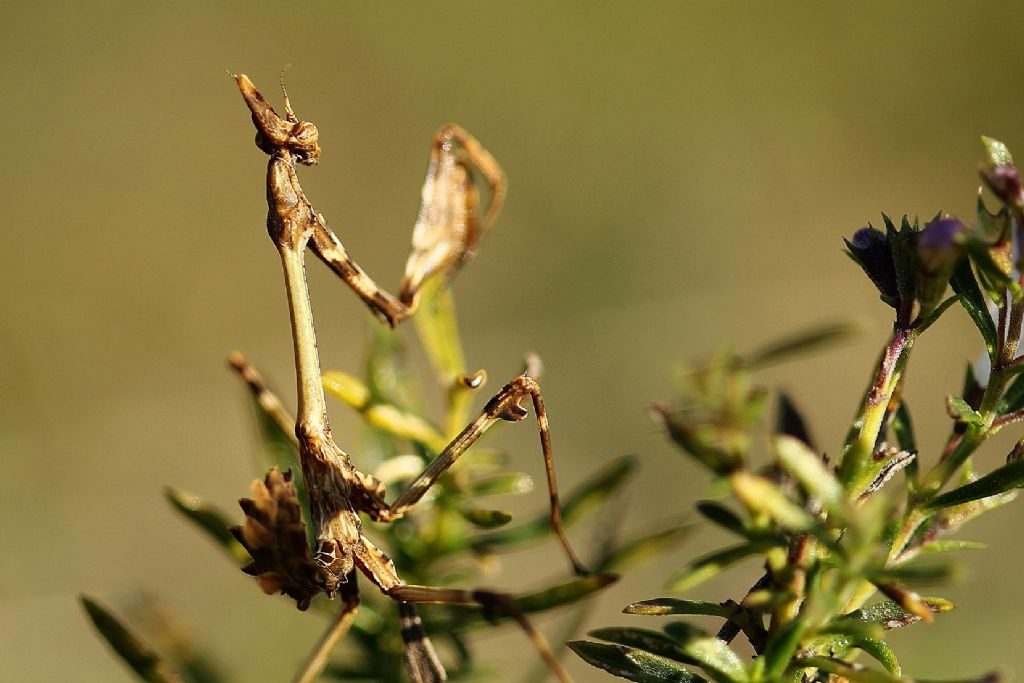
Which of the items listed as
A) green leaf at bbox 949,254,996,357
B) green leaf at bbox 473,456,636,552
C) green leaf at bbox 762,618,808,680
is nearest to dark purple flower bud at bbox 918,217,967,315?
green leaf at bbox 949,254,996,357

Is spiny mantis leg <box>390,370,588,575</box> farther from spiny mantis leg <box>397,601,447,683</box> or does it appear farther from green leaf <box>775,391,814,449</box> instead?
green leaf <box>775,391,814,449</box>

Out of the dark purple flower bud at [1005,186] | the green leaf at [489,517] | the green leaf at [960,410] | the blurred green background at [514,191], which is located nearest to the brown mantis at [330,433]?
the green leaf at [489,517]

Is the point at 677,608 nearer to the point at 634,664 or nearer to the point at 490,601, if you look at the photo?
the point at 634,664

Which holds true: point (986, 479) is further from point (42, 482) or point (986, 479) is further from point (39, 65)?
point (39, 65)

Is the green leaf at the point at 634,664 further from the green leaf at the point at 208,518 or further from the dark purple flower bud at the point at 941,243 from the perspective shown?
the green leaf at the point at 208,518

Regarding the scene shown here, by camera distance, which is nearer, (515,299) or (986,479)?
(986,479)

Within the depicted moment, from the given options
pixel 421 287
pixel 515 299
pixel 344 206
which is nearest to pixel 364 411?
pixel 421 287

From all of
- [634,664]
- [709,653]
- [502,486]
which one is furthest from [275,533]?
[709,653]
